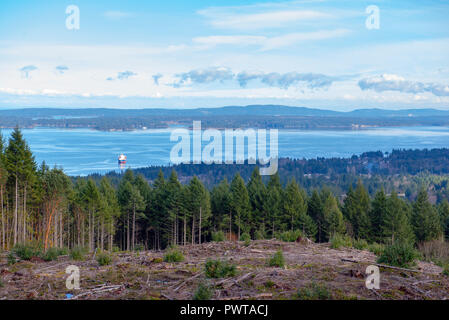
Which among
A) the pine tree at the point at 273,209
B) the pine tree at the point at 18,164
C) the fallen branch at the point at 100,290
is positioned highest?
the pine tree at the point at 18,164

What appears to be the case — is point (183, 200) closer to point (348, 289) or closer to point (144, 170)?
point (348, 289)

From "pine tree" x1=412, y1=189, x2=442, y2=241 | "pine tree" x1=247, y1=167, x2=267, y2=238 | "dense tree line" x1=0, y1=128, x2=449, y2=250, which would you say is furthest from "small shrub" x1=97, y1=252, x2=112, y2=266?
"pine tree" x1=412, y1=189, x2=442, y2=241

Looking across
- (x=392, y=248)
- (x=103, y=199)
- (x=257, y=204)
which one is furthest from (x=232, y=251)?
(x=257, y=204)

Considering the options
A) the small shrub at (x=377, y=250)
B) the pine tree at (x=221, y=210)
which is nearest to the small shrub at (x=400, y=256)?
the small shrub at (x=377, y=250)

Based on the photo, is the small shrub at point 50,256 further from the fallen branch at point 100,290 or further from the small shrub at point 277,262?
the small shrub at point 277,262

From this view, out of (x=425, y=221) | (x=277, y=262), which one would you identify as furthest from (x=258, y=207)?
(x=277, y=262)

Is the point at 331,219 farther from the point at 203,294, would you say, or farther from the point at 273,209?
the point at 203,294
